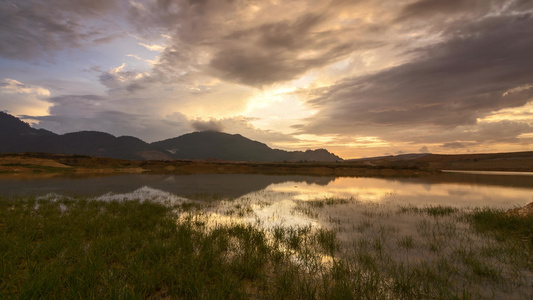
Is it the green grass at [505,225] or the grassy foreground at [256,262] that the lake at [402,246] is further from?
the green grass at [505,225]

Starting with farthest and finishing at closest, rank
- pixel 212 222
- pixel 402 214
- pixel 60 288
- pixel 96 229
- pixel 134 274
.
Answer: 1. pixel 402 214
2. pixel 212 222
3. pixel 96 229
4. pixel 134 274
5. pixel 60 288

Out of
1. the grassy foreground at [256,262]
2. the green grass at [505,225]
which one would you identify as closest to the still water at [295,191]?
the green grass at [505,225]

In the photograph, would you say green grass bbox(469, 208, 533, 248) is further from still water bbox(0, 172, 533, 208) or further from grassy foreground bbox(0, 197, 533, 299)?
still water bbox(0, 172, 533, 208)

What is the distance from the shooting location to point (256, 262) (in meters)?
7.36

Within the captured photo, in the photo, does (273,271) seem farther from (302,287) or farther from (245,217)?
(245,217)

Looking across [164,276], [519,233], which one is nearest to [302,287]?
[164,276]

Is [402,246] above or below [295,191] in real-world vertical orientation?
above

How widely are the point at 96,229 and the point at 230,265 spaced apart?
743 cm

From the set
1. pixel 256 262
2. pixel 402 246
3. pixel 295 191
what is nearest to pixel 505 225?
pixel 402 246

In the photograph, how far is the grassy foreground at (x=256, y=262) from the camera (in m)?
5.42

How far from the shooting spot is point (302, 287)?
5484mm

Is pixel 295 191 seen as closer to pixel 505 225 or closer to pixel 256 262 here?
pixel 505 225

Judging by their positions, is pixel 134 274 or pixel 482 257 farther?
pixel 482 257

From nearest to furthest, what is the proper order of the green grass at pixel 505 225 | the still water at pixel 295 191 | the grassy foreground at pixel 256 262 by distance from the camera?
the grassy foreground at pixel 256 262 → the green grass at pixel 505 225 → the still water at pixel 295 191
